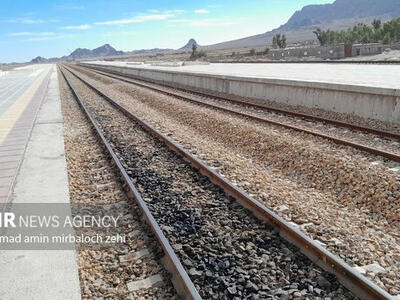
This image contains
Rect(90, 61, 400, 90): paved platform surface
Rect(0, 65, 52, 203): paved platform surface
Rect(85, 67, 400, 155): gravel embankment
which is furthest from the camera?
Rect(90, 61, 400, 90): paved platform surface

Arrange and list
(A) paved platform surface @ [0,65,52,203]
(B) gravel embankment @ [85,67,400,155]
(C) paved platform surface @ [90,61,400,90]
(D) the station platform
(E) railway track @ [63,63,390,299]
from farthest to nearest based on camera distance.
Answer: (C) paved platform surface @ [90,61,400,90]
(B) gravel embankment @ [85,67,400,155]
(A) paved platform surface @ [0,65,52,203]
(D) the station platform
(E) railway track @ [63,63,390,299]

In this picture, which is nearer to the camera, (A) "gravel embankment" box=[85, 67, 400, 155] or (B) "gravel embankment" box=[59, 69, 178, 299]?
(B) "gravel embankment" box=[59, 69, 178, 299]

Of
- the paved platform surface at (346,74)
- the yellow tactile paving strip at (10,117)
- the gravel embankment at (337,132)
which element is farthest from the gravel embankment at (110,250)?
the paved platform surface at (346,74)

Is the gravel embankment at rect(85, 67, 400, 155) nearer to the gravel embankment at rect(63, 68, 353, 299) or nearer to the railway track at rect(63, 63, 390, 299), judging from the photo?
the railway track at rect(63, 63, 390, 299)

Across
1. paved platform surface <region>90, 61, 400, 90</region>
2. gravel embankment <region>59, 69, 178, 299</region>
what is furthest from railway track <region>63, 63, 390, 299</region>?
paved platform surface <region>90, 61, 400, 90</region>

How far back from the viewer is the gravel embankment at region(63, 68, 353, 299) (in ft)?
14.1

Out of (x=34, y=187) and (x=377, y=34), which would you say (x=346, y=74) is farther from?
(x=377, y=34)

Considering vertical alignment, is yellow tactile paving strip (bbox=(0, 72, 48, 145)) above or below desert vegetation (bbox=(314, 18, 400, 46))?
below

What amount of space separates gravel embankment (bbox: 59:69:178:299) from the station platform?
17 cm

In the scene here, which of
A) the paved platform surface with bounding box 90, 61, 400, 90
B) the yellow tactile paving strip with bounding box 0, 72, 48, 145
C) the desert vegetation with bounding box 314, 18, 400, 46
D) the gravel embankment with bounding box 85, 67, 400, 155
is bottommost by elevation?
the gravel embankment with bounding box 85, 67, 400, 155

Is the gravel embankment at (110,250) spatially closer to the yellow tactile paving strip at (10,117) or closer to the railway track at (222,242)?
the railway track at (222,242)

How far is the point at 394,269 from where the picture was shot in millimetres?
4605

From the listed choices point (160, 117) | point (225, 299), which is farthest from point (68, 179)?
point (160, 117)

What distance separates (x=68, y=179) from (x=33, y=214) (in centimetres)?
181
